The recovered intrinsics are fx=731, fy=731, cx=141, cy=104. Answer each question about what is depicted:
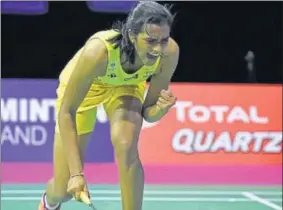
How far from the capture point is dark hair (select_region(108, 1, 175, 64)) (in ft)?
10.7

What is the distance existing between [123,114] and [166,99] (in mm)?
317

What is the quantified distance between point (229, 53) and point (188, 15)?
3.00 feet

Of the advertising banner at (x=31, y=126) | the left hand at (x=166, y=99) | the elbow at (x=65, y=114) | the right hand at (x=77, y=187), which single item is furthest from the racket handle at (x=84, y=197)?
the advertising banner at (x=31, y=126)

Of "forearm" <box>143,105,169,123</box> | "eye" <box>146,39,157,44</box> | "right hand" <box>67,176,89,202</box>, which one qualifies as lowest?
"right hand" <box>67,176,89,202</box>

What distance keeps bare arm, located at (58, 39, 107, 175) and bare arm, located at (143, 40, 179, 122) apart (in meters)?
0.38

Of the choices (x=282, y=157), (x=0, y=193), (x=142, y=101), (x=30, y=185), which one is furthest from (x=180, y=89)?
(x=142, y=101)

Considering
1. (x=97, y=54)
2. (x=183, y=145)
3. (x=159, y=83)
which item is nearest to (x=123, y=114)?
(x=159, y=83)

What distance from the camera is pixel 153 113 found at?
146 inches

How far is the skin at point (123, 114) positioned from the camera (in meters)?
3.23

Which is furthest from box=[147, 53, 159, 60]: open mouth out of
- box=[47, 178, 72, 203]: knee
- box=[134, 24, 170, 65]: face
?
box=[47, 178, 72, 203]: knee

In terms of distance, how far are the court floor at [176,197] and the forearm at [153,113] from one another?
1581mm

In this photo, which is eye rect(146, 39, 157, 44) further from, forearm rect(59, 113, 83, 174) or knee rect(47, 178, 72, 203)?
knee rect(47, 178, 72, 203)

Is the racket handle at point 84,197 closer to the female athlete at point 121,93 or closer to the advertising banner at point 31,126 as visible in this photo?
the female athlete at point 121,93

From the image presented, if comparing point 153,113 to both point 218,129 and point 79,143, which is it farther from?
point 218,129
